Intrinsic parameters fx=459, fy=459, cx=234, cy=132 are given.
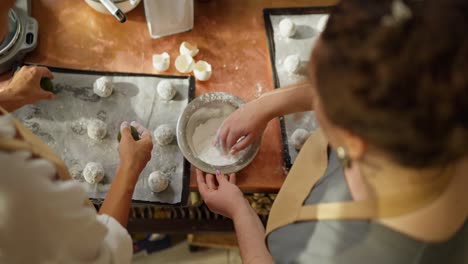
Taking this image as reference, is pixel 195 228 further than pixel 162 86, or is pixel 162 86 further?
pixel 195 228

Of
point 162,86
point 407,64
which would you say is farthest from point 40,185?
point 162,86

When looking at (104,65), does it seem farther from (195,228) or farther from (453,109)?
(453,109)

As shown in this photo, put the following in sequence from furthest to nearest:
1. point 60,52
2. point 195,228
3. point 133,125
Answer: point 195,228 → point 60,52 → point 133,125

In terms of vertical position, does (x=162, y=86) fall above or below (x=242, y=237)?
above

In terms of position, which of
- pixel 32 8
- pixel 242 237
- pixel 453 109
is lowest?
pixel 242 237

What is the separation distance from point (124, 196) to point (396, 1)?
29.0 inches

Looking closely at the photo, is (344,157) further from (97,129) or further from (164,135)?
(97,129)

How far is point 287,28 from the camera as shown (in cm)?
135

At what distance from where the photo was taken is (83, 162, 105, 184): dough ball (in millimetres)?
1173

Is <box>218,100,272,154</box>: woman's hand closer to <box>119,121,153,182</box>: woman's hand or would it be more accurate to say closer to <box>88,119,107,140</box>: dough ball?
<box>119,121,153,182</box>: woman's hand

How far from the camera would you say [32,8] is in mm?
1373

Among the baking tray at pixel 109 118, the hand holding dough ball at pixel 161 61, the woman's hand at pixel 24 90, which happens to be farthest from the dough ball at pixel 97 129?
the hand holding dough ball at pixel 161 61

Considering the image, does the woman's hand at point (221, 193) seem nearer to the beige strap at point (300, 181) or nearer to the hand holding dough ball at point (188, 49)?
A: the beige strap at point (300, 181)

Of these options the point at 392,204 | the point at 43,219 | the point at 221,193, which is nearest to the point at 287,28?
the point at 221,193
